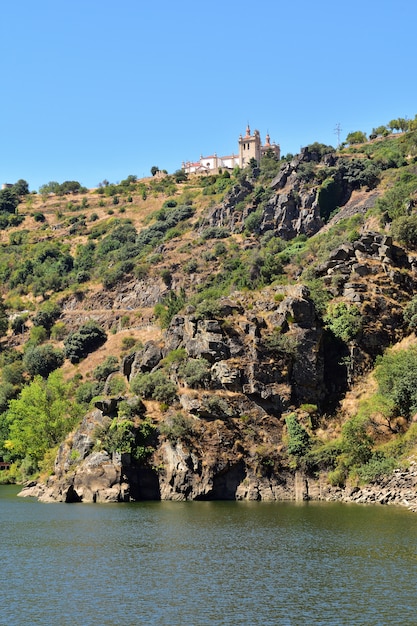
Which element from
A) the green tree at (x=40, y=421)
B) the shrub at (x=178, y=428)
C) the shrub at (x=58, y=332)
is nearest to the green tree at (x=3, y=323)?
the shrub at (x=58, y=332)

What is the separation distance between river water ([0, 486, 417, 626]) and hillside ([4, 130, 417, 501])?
1000 centimetres

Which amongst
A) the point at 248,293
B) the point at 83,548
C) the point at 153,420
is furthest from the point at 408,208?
the point at 83,548

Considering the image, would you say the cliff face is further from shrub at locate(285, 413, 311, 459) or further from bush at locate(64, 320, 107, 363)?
bush at locate(64, 320, 107, 363)

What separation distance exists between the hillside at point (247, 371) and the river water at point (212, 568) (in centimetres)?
1000

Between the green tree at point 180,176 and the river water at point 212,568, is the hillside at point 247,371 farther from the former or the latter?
the green tree at point 180,176

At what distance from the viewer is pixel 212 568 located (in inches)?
1436

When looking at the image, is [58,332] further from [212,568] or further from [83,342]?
[212,568]

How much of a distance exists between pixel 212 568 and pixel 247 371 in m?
36.1

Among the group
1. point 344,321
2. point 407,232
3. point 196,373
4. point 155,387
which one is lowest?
point 155,387

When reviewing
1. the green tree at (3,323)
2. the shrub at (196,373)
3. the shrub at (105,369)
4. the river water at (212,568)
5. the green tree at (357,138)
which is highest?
the green tree at (357,138)

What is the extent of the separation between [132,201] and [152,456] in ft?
405

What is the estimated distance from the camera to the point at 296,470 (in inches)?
2640

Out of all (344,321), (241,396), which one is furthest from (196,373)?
(344,321)

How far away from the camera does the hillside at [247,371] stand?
66.8 meters
